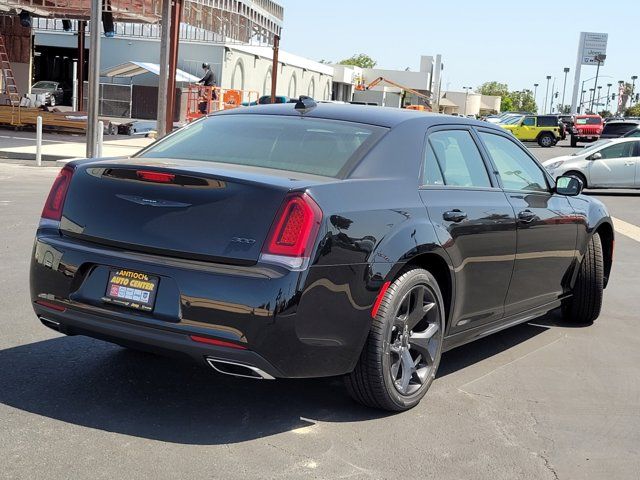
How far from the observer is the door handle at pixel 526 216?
19.4 feet

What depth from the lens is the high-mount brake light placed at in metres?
4.42

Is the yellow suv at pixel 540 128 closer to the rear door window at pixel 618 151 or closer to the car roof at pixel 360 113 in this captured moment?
the rear door window at pixel 618 151

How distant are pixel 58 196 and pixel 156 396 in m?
1.20

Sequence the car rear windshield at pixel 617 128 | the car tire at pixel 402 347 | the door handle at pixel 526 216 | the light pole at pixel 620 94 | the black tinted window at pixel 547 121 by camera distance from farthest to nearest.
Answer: the light pole at pixel 620 94, the black tinted window at pixel 547 121, the car rear windshield at pixel 617 128, the door handle at pixel 526 216, the car tire at pixel 402 347

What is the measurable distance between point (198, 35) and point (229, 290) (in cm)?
5255

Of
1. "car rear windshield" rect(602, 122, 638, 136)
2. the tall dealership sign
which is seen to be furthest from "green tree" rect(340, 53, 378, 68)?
"car rear windshield" rect(602, 122, 638, 136)

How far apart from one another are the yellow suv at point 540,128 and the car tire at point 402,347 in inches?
1917

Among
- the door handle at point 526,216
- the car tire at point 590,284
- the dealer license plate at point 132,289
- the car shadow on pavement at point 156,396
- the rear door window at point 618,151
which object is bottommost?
the car shadow on pavement at point 156,396

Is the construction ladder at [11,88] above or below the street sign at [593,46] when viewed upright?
below

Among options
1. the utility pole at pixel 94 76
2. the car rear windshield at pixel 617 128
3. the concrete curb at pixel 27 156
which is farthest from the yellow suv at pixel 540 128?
the utility pole at pixel 94 76

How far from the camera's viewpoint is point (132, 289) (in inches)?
170

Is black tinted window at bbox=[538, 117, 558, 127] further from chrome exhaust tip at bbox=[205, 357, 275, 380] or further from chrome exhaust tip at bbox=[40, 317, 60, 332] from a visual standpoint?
chrome exhaust tip at bbox=[205, 357, 275, 380]

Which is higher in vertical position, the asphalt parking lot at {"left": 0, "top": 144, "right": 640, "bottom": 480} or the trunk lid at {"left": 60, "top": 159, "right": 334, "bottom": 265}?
the trunk lid at {"left": 60, "top": 159, "right": 334, "bottom": 265}

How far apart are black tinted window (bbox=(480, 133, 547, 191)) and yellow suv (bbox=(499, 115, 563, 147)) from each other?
1846 inches
